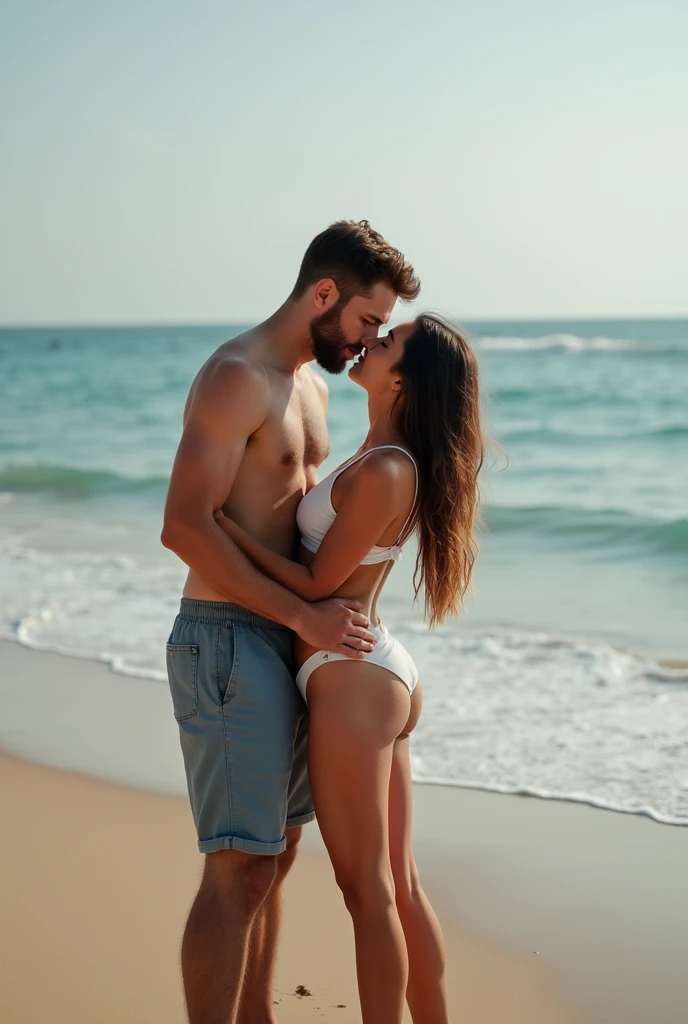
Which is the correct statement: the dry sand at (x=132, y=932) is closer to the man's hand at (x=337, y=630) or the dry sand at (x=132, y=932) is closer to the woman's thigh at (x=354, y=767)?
the woman's thigh at (x=354, y=767)

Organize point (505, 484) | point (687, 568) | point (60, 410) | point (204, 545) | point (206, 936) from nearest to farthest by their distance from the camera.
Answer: point (206, 936)
point (204, 545)
point (687, 568)
point (505, 484)
point (60, 410)

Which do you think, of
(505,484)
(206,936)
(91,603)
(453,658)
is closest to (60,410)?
(505,484)

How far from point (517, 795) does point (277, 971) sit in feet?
5.58

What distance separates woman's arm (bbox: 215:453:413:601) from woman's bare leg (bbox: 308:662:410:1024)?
33 cm

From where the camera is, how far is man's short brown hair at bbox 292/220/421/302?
130 inches

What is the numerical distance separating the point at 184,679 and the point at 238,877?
544 millimetres

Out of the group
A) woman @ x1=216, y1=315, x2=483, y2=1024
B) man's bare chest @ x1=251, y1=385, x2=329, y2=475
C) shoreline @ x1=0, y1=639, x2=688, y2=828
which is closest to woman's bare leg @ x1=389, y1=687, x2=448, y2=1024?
woman @ x1=216, y1=315, x2=483, y2=1024

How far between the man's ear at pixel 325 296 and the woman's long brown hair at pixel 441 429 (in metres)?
0.38

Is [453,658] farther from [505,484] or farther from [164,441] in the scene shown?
[164,441]

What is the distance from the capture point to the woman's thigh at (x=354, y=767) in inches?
110

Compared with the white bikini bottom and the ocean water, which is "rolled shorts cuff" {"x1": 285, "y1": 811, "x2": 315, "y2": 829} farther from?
the ocean water

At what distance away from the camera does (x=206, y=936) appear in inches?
108

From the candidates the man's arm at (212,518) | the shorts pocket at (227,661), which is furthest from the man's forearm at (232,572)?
the shorts pocket at (227,661)

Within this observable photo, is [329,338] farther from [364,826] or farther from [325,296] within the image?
[364,826]
